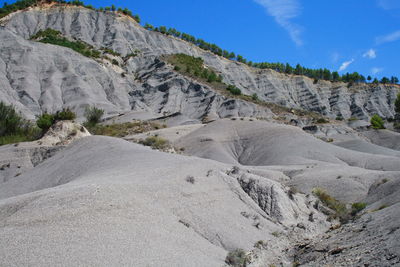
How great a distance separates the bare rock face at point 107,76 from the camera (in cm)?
7244

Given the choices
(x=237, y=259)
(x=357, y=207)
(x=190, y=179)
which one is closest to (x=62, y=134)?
(x=190, y=179)

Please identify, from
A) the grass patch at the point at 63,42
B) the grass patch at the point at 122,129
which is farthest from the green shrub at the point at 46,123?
the grass patch at the point at 63,42

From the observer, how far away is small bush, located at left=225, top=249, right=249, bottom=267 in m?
12.2

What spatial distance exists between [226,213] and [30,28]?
351 feet

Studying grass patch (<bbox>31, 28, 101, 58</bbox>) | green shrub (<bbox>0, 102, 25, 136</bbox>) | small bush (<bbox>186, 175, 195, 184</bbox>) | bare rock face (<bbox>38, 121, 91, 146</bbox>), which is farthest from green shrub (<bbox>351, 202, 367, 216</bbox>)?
grass patch (<bbox>31, 28, 101, 58</bbox>)

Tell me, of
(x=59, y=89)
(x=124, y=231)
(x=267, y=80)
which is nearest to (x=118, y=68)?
(x=59, y=89)

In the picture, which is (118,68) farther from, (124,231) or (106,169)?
(124,231)

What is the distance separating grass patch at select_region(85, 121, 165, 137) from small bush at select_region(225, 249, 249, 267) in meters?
34.2

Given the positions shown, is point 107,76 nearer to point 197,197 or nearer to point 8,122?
point 8,122

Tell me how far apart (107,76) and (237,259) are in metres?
76.1

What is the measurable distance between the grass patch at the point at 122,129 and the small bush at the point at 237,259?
34247mm

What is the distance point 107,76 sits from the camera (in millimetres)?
83438

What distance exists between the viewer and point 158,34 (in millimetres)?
121000

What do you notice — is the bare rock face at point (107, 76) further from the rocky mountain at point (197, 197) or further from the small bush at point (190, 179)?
the small bush at point (190, 179)
